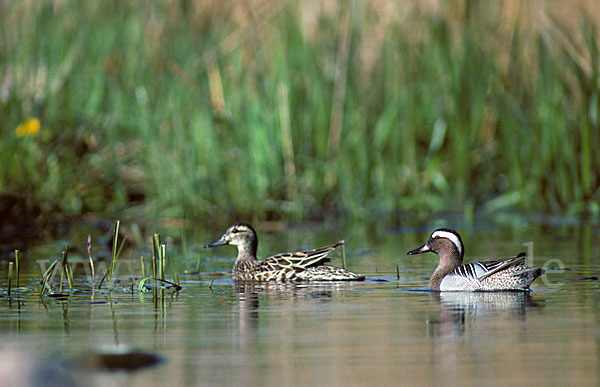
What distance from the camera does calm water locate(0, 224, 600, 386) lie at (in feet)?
17.6

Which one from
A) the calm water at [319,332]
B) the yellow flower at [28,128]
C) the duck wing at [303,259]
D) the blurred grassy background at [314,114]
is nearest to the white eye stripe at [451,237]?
the calm water at [319,332]

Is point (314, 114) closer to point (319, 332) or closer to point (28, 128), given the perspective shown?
point (28, 128)

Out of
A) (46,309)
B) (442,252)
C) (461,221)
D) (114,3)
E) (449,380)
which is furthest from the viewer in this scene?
(114,3)

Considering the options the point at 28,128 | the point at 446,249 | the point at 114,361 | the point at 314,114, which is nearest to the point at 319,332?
the point at 114,361

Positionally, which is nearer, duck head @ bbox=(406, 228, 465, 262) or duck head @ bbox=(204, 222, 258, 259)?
duck head @ bbox=(406, 228, 465, 262)

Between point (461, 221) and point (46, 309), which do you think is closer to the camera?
point (46, 309)

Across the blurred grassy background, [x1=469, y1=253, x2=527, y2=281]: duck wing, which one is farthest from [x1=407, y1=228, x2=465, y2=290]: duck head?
the blurred grassy background

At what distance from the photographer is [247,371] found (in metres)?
5.48

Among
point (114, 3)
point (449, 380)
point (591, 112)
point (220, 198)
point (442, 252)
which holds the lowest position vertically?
point (449, 380)

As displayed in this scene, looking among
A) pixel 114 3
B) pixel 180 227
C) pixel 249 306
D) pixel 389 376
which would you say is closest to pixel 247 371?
pixel 389 376

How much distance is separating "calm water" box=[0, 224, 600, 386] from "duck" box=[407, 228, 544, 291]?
12 cm

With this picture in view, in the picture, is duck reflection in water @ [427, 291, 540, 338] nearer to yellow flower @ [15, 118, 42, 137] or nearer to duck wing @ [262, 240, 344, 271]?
duck wing @ [262, 240, 344, 271]

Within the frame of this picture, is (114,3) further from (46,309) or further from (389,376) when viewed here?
(389,376)

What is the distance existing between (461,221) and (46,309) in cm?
729
